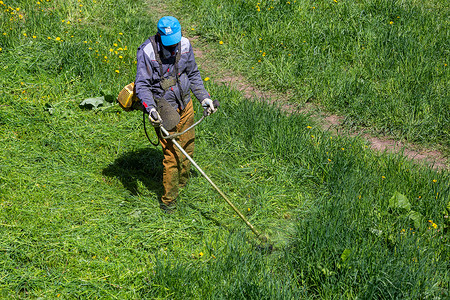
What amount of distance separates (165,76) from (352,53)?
3.61 meters

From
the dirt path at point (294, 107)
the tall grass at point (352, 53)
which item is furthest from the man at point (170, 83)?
the tall grass at point (352, 53)

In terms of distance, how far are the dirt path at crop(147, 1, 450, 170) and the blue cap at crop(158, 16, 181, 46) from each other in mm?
2079

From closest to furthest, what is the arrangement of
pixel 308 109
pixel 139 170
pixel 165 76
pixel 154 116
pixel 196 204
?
pixel 154 116, pixel 165 76, pixel 196 204, pixel 139 170, pixel 308 109

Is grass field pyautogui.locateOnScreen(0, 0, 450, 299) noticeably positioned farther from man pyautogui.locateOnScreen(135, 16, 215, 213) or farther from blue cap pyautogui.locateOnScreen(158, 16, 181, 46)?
blue cap pyautogui.locateOnScreen(158, 16, 181, 46)

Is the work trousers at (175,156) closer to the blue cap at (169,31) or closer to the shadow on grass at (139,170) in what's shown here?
the shadow on grass at (139,170)

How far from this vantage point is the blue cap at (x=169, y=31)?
3.67 metres

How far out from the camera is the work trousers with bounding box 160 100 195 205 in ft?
13.7

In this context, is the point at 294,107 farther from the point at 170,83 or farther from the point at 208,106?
the point at 170,83

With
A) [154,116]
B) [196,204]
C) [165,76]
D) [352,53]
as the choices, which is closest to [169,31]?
[165,76]

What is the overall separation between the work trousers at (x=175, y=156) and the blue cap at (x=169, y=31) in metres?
0.72

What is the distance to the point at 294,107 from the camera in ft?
19.8

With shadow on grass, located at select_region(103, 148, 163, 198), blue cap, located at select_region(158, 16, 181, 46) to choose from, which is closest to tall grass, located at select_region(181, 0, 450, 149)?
shadow on grass, located at select_region(103, 148, 163, 198)

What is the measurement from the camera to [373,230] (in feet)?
12.3

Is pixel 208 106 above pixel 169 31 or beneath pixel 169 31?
beneath
